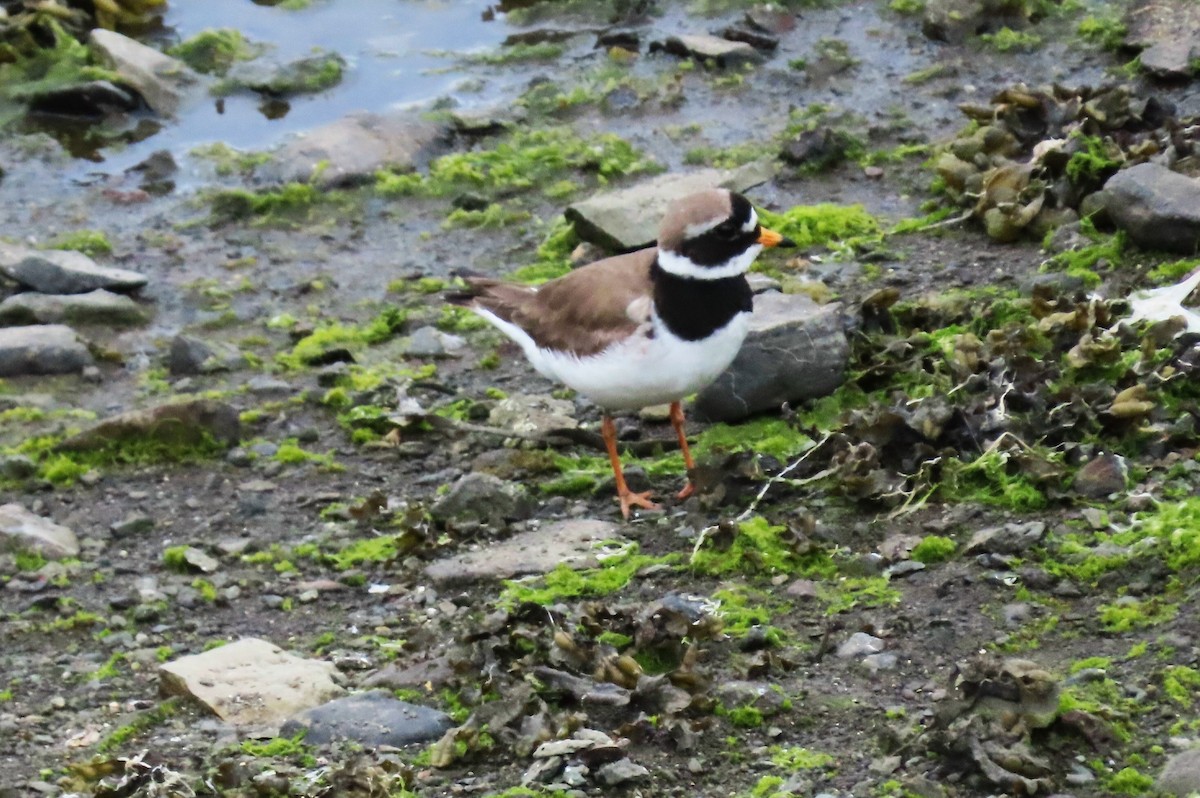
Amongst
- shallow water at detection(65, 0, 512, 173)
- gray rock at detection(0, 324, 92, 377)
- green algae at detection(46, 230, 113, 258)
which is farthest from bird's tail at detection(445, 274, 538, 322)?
shallow water at detection(65, 0, 512, 173)

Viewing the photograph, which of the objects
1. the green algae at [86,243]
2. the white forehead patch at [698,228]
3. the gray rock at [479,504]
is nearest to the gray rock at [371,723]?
the gray rock at [479,504]

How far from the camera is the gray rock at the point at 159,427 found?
833 centimetres

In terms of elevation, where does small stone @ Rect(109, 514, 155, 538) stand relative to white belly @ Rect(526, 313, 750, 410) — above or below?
below

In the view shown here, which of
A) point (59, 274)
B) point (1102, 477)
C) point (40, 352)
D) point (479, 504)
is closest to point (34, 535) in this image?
point (479, 504)

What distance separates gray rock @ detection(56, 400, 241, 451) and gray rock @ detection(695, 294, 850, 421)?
8.79 feet

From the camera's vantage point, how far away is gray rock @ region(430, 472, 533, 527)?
286 inches

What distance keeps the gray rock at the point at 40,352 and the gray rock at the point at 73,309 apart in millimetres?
297

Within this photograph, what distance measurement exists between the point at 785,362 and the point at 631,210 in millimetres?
2484

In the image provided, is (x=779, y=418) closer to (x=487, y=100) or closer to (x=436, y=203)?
(x=436, y=203)

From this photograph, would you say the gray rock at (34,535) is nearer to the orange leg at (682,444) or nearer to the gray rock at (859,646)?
the orange leg at (682,444)

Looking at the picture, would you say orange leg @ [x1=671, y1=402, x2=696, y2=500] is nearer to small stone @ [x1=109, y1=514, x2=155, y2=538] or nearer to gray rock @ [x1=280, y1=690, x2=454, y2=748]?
gray rock @ [x1=280, y1=690, x2=454, y2=748]

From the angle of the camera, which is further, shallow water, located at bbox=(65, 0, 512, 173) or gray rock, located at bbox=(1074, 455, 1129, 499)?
shallow water, located at bbox=(65, 0, 512, 173)

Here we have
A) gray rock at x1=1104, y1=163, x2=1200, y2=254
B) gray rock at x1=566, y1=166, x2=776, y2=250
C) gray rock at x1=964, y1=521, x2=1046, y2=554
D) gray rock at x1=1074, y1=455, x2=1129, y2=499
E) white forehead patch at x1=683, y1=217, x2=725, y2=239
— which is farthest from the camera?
gray rock at x1=566, y1=166, x2=776, y2=250

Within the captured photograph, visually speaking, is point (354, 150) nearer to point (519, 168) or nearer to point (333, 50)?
point (519, 168)
